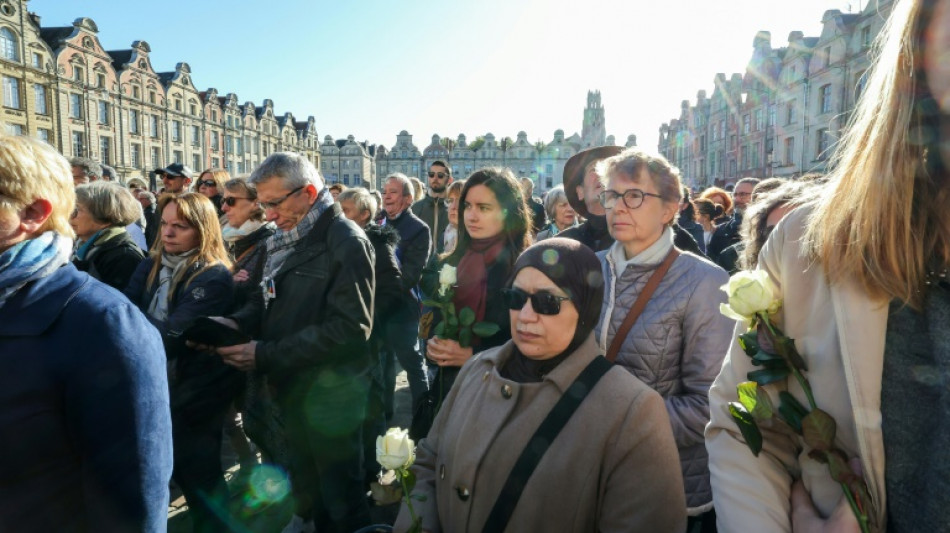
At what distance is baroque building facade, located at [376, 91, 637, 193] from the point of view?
8631 centimetres

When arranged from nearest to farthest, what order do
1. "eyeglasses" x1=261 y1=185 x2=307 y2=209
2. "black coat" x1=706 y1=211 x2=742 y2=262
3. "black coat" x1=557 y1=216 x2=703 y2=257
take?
"eyeglasses" x1=261 y1=185 x2=307 y2=209 < "black coat" x1=557 y1=216 x2=703 y2=257 < "black coat" x1=706 y1=211 x2=742 y2=262

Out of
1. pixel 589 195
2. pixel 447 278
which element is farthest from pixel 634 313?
pixel 589 195

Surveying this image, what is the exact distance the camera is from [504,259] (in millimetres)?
3371

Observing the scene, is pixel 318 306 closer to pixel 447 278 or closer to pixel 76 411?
pixel 447 278

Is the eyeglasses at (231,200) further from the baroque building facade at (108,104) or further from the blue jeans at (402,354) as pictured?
the baroque building facade at (108,104)

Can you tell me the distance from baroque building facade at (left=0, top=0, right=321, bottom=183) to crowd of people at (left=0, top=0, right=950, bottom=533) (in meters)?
34.6

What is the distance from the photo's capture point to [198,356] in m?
3.35

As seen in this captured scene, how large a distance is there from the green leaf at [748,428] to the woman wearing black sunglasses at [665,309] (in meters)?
1.15

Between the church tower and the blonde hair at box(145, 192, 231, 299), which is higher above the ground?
the church tower

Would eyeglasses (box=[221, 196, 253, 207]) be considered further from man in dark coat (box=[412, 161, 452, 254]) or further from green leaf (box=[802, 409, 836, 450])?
green leaf (box=[802, 409, 836, 450])

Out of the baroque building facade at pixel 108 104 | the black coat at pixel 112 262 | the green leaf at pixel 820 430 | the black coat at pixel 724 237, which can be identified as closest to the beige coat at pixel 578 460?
the green leaf at pixel 820 430

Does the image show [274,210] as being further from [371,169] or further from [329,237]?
[371,169]

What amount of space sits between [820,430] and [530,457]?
3.13ft

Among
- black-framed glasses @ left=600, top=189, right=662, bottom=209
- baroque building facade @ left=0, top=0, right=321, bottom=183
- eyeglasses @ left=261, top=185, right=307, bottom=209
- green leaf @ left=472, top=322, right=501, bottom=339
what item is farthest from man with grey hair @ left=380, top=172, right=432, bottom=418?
baroque building facade @ left=0, top=0, right=321, bottom=183
